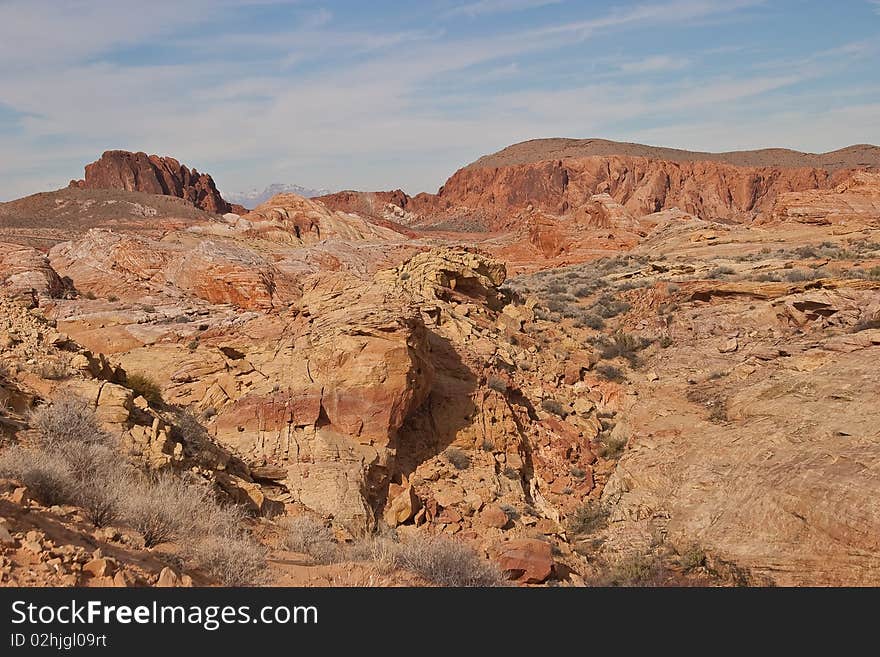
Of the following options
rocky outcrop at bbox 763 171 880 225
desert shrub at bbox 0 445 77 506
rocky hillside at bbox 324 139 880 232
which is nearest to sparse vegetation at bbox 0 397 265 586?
desert shrub at bbox 0 445 77 506

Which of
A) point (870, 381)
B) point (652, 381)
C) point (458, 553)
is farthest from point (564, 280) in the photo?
point (458, 553)

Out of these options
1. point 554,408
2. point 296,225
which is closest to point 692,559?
point 554,408

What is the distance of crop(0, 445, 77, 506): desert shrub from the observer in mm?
4762

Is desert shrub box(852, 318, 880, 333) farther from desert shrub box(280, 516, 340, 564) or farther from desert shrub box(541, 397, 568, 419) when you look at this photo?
desert shrub box(280, 516, 340, 564)

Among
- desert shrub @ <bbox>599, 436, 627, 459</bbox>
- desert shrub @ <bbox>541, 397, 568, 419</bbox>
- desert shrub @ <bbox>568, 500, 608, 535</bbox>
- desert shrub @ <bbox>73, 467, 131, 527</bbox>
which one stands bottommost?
desert shrub @ <bbox>568, 500, 608, 535</bbox>

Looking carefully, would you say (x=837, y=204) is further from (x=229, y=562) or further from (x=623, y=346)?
(x=229, y=562)

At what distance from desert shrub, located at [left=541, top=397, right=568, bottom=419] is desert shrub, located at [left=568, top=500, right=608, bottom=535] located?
9.11 ft

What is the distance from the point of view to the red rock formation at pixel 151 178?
98125 mm

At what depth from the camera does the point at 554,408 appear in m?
13.1

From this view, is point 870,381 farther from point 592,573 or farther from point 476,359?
point 476,359

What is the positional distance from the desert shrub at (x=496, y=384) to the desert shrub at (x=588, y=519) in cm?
289

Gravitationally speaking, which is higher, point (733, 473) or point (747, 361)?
point (747, 361)

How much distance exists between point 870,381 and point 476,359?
6902mm

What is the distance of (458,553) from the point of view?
5.69 meters
